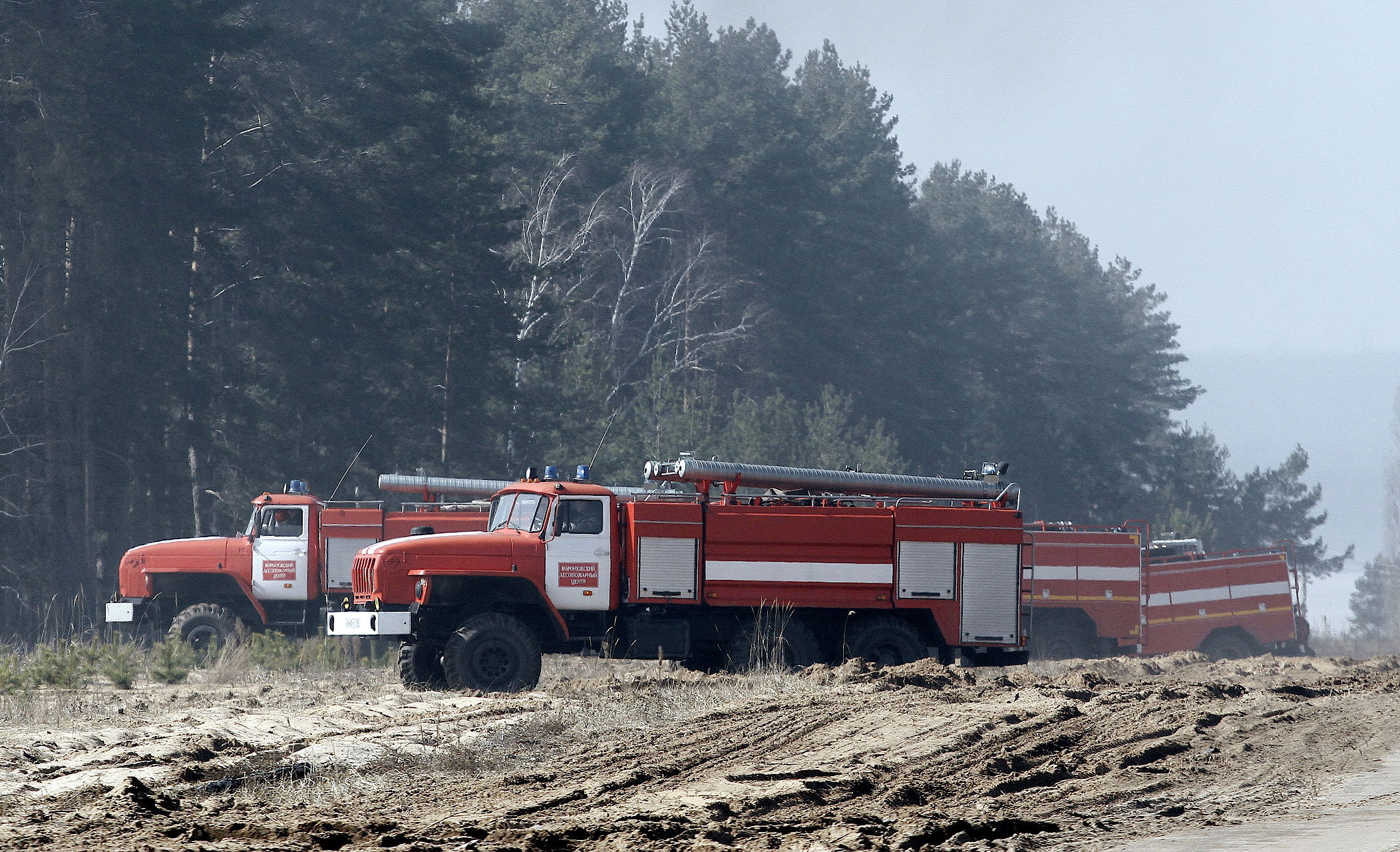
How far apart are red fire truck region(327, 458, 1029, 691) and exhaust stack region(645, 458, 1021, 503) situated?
0.02 metres

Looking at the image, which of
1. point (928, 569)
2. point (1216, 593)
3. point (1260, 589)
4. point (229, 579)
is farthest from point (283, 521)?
point (1260, 589)

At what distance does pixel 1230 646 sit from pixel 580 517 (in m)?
15.6

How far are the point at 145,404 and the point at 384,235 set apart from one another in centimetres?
752

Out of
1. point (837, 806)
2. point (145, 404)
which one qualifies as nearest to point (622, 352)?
point (145, 404)

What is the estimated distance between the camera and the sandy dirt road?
8148 millimetres

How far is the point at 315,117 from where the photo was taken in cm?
3556

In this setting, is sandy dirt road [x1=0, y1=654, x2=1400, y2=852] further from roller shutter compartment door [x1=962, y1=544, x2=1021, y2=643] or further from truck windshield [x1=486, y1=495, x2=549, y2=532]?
roller shutter compartment door [x1=962, y1=544, x2=1021, y2=643]

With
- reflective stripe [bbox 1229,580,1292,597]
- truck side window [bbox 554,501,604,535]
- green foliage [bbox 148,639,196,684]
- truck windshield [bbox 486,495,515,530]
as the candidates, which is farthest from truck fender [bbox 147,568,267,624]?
reflective stripe [bbox 1229,580,1292,597]

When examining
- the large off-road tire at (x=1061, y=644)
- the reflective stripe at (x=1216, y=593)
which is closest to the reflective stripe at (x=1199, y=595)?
the reflective stripe at (x=1216, y=593)

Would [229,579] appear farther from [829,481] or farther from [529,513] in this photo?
[829,481]

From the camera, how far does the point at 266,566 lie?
23469 mm

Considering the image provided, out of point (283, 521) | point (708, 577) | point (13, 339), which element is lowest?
point (708, 577)

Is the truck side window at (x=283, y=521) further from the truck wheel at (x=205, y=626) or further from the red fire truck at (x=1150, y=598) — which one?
the red fire truck at (x=1150, y=598)

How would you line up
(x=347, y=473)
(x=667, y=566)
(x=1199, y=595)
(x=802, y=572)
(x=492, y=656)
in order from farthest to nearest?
1. (x=1199, y=595)
2. (x=347, y=473)
3. (x=802, y=572)
4. (x=667, y=566)
5. (x=492, y=656)
